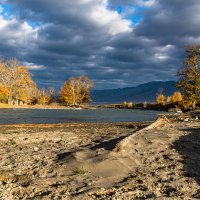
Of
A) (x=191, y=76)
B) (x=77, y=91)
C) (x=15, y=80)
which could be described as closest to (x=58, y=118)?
(x=191, y=76)

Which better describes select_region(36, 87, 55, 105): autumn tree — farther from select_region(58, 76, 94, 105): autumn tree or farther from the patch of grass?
the patch of grass

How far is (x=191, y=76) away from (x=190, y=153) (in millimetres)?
65847

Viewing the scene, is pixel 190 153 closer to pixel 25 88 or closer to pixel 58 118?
pixel 58 118

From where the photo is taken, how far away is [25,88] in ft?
426

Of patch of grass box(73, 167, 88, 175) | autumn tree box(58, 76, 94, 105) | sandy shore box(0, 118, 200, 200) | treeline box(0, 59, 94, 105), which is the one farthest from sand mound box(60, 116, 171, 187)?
autumn tree box(58, 76, 94, 105)

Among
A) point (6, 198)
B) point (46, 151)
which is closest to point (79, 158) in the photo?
point (46, 151)

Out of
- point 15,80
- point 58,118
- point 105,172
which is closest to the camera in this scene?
point 105,172

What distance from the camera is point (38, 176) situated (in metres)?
13.1

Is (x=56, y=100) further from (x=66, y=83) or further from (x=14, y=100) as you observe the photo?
(x=14, y=100)

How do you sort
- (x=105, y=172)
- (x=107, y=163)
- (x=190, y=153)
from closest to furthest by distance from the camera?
(x=105, y=172) < (x=107, y=163) < (x=190, y=153)

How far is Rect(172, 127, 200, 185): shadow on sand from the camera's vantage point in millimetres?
13359

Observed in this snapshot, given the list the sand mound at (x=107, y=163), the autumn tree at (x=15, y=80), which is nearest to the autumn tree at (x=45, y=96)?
the autumn tree at (x=15, y=80)

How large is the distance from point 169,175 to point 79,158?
13.8ft

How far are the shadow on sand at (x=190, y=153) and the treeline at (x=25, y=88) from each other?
10887cm
